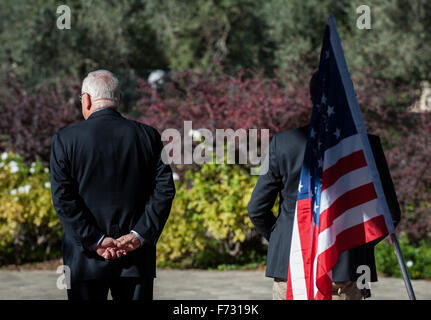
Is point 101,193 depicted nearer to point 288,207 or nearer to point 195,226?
point 288,207

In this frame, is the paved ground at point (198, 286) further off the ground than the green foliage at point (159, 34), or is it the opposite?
the green foliage at point (159, 34)

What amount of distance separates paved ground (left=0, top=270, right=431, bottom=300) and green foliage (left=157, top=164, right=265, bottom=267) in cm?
42

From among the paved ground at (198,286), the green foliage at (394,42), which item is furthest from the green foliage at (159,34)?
the paved ground at (198,286)

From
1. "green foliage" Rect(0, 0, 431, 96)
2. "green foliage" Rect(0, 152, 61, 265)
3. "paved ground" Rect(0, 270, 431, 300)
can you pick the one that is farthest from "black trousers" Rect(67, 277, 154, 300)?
"green foliage" Rect(0, 0, 431, 96)

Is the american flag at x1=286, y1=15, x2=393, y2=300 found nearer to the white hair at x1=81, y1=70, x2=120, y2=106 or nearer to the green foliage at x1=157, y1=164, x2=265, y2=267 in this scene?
the white hair at x1=81, y1=70, x2=120, y2=106

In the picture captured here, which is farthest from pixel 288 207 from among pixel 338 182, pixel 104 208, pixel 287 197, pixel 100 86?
pixel 100 86

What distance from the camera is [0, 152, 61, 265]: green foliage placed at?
8.26 metres

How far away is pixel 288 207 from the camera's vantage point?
323cm

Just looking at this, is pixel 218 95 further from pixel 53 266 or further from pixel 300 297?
pixel 300 297

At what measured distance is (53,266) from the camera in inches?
328

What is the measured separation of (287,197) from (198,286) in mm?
4001

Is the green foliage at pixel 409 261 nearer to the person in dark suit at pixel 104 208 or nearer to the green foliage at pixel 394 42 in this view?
the person in dark suit at pixel 104 208

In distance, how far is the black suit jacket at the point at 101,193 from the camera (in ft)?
9.98

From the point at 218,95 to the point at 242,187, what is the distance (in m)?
2.20
